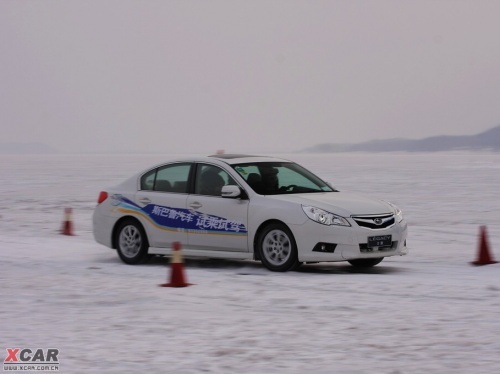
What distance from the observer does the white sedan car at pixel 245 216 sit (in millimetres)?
11906

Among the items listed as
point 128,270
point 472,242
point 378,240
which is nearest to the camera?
point 378,240

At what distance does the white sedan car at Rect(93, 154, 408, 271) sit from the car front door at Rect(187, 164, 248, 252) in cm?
1

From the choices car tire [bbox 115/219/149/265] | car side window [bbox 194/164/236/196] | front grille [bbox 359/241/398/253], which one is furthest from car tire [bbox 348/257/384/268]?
car tire [bbox 115/219/149/265]

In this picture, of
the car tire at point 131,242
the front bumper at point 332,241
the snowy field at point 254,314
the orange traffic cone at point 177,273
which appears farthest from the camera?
the car tire at point 131,242

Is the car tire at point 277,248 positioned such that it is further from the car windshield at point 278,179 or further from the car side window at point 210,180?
the car side window at point 210,180

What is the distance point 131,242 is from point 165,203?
0.86 m

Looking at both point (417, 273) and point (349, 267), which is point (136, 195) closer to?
point (349, 267)

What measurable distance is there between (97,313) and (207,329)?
1449 millimetres

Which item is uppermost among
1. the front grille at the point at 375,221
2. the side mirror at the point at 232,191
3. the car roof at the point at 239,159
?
the car roof at the point at 239,159

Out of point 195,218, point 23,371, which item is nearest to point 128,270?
point 195,218

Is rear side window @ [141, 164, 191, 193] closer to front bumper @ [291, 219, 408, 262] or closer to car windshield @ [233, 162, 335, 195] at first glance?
car windshield @ [233, 162, 335, 195]

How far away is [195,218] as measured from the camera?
1302cm

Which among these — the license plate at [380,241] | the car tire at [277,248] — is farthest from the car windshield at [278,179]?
the license plate at [380,241]

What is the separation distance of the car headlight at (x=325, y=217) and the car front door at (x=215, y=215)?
998 millimetres
